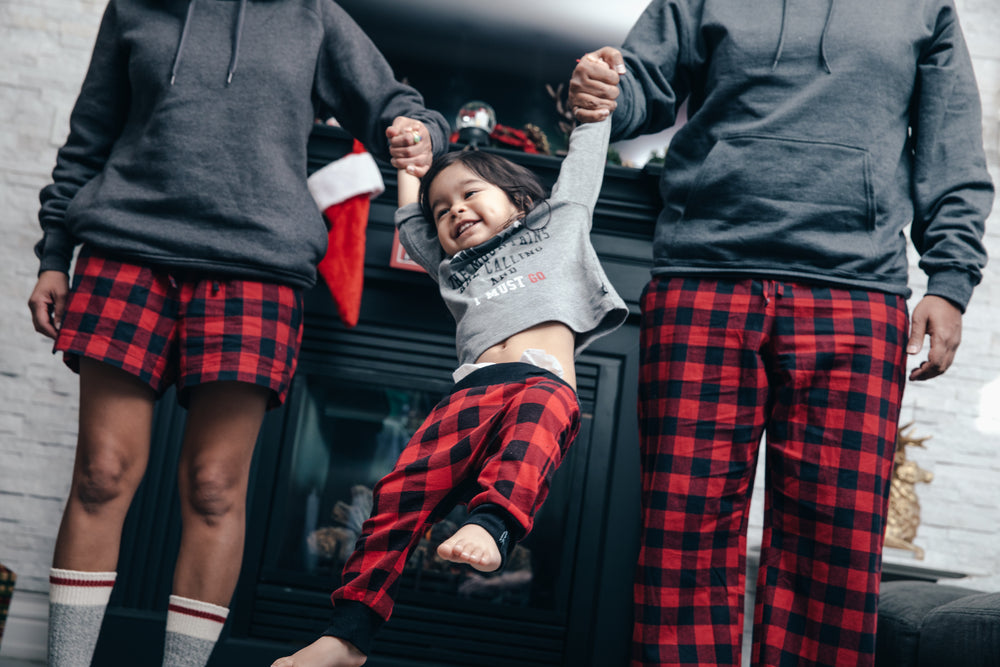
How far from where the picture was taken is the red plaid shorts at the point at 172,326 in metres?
1.08

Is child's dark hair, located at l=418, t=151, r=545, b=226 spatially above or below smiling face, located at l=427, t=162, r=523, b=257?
above

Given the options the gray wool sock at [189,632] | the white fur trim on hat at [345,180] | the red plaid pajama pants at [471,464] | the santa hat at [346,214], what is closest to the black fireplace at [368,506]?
the santa hat at [346,214]

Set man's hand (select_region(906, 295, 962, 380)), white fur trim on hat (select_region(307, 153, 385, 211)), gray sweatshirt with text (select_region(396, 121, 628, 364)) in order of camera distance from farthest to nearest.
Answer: white fur trim on hat (select_region(307, 153, 385, 211)), gray sweatshirt with text (select_region(396, 121, 628, 364)), man's hand (select_region(906, 295, 962, 380))

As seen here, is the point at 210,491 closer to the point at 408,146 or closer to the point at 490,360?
the point at 490,360

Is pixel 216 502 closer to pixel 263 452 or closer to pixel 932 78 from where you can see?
pixel 263 452

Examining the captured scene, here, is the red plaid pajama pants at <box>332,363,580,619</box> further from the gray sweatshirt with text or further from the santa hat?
the santa hat

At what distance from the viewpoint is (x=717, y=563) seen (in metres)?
1.03

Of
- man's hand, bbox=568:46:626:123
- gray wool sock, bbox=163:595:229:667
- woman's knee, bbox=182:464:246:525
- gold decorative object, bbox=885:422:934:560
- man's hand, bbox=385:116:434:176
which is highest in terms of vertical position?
man's hand, bbox=568:46:626:123

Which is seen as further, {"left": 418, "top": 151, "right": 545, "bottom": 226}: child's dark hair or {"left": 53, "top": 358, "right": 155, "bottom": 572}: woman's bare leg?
{"left": 418, "top": 151, "right": 545, "bottom": 226}: child's dark hair

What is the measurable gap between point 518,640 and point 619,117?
122 centimetres

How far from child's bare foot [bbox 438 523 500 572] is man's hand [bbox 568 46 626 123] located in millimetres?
609

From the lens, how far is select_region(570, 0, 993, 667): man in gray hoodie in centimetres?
100

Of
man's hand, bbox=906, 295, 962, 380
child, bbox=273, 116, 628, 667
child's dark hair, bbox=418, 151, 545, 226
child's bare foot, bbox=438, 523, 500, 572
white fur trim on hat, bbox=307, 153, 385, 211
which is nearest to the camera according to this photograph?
child's bare foot, bbox=438, 523, 500, 572

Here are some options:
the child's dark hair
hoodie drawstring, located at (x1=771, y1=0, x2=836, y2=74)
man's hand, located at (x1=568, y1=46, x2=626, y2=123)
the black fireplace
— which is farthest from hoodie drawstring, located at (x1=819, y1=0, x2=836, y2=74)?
the black fireplace
